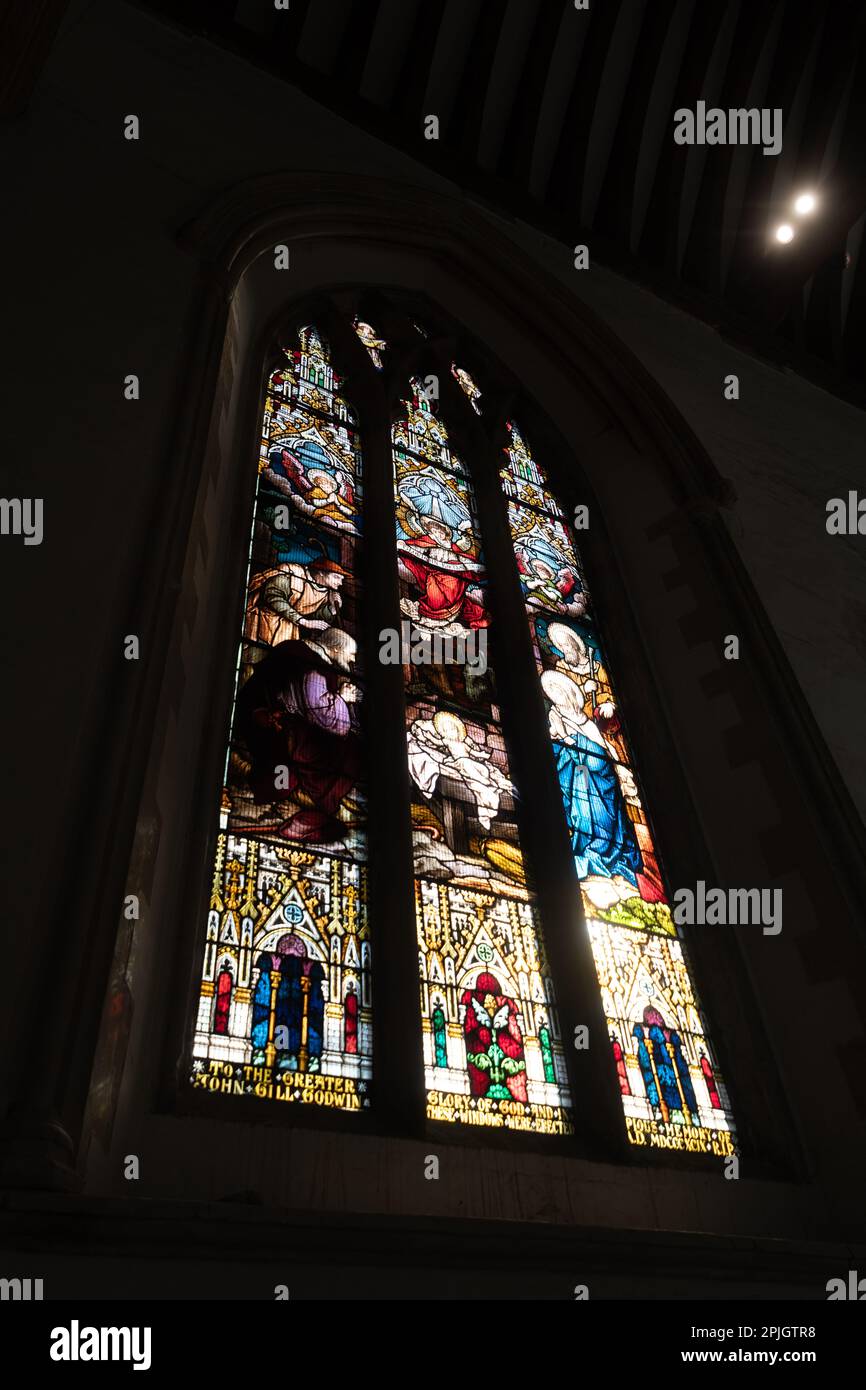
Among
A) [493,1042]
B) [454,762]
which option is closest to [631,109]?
[454,762]

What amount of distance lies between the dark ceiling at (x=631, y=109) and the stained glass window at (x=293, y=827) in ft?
9.17

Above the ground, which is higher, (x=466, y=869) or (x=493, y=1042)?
(x=466, y=869)

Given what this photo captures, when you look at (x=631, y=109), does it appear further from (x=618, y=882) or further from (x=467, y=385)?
A: (x=618, y=882)

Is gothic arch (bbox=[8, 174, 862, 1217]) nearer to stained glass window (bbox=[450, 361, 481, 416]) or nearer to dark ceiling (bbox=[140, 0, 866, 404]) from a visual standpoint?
stained glass window (bbox=[450, 361, 481, 416])

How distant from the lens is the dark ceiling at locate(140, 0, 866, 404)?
514 centimetres

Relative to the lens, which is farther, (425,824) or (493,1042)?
(425,824)

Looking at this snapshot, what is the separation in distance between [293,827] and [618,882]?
109 centimetres

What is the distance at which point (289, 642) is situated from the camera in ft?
9.75

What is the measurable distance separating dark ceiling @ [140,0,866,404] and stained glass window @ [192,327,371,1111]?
2.80 meters

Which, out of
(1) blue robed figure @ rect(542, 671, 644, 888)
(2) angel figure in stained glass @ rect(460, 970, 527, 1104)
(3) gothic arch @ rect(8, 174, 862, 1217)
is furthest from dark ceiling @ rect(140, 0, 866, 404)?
(2) angel figure in stained glass @ rect(460, 970, 527, 1104)

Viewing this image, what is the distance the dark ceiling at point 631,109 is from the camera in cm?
514

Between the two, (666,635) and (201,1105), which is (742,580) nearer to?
(666,635)

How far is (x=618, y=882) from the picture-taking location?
297 centimetres

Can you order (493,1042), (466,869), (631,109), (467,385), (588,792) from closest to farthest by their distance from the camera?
(493,1042)
(466,869)
(588,792)
(467,385)
(631,109)
